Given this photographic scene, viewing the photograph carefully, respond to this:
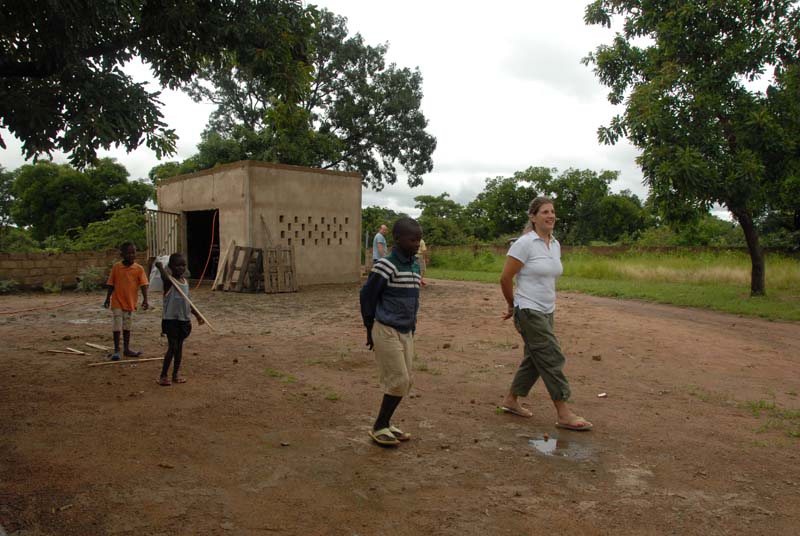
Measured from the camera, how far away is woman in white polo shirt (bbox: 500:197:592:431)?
4371 mm

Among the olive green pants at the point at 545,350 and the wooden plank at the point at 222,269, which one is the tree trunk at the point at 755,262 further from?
the wooden plank at the point at 222,269

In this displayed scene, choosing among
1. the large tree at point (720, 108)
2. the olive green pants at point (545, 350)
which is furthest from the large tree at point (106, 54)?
the large tree at point (720, 108)

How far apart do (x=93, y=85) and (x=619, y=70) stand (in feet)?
41.0

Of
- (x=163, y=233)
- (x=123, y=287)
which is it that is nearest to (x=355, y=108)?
(x=163, y=233)

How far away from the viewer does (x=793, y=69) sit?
1152 centimetres

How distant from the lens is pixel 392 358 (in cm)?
392

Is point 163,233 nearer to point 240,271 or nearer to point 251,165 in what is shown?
point 240,271

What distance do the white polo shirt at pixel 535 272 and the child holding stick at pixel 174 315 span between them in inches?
126

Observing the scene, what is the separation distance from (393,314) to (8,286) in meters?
13.8

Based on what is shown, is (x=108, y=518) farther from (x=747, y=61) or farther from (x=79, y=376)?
(x=747, y=61)

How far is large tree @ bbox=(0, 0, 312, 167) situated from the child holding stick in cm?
116

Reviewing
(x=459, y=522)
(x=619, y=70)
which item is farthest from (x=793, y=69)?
(x=459, y=522)

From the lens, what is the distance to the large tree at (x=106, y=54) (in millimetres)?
4387

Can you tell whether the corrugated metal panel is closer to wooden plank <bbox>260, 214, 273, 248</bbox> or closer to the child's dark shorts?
wooden plank <bbox>260, 214, 273, 248</bbox>
